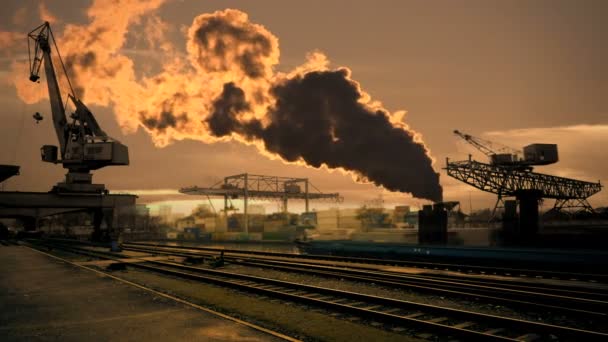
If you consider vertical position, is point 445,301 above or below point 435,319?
below

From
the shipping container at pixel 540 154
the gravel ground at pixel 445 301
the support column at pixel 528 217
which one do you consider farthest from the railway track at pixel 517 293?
the shipping container at pixel 540 154

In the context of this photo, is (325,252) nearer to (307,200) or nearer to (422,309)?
(422,309)

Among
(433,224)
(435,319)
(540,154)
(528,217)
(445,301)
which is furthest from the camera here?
(540,154)

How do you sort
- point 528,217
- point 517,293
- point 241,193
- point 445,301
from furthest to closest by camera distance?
point 241,193 < point 528,217 < point 517,293 < point 445,301

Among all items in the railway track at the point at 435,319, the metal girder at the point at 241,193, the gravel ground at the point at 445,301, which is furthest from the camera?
the metal girder at the point at 241,193

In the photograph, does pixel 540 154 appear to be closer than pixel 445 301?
No

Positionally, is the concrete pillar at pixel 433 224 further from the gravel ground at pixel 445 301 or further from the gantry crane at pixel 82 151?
the gantry crane at pixel 82 151

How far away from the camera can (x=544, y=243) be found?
3869 cm

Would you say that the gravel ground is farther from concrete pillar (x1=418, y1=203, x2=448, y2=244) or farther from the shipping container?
the shipping container

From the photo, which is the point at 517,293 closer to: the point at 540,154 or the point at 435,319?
the point at 435,319

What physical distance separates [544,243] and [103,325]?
3830cm

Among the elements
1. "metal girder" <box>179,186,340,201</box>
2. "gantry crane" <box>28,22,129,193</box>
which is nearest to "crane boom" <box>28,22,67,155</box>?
"gantry crane" <box>28,22,129,193</box>

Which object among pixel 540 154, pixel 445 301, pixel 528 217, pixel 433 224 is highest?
pixel 540 154

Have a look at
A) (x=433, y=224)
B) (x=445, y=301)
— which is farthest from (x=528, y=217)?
(x=445, y=301)
